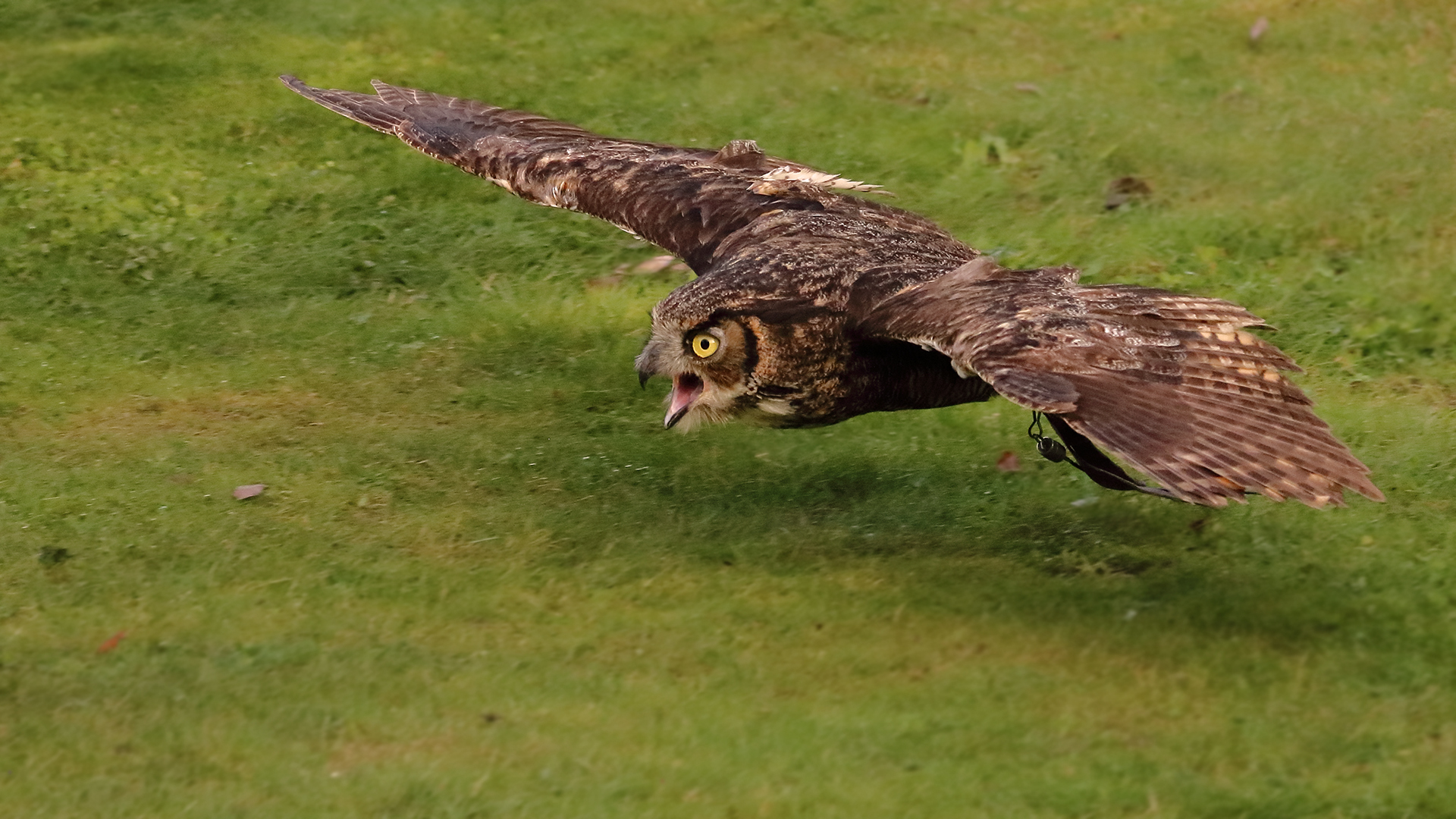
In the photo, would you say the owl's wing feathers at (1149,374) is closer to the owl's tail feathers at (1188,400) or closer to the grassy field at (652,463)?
the owl's tail feathers at (1188,400)

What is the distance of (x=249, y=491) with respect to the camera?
26.2 feet

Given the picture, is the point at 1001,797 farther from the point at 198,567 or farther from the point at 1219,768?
the point at 198,567

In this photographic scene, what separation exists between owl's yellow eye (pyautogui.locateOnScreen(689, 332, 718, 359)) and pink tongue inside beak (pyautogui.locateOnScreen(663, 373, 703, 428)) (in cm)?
19

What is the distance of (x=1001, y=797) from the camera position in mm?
5625

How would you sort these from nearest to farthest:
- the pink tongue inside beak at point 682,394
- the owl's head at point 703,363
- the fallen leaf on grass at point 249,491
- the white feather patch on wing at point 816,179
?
the owl's head at point 703,363 < the pink tongue inside beak at point 682,394 < the fallen leaf on grass at point 249,491 < the white feather patch on wing at point 816,179

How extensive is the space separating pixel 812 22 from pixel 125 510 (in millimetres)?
6811

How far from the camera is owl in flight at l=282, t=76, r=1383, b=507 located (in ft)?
19.3

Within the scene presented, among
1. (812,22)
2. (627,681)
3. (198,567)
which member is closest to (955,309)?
(627,681)

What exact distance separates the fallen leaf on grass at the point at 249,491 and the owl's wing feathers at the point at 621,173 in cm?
199

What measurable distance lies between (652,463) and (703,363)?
4.42 feet

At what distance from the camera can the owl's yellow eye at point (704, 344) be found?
7117 mm

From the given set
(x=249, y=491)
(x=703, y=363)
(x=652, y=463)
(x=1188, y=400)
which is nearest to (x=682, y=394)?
(x=703, y=363)

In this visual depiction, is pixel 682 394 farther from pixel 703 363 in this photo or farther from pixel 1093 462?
pixel 1093 462

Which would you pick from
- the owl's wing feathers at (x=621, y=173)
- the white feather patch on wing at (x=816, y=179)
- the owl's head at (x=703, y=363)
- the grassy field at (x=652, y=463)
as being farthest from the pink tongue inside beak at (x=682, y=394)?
the white feather patch on wing at (x=816, y=179)
